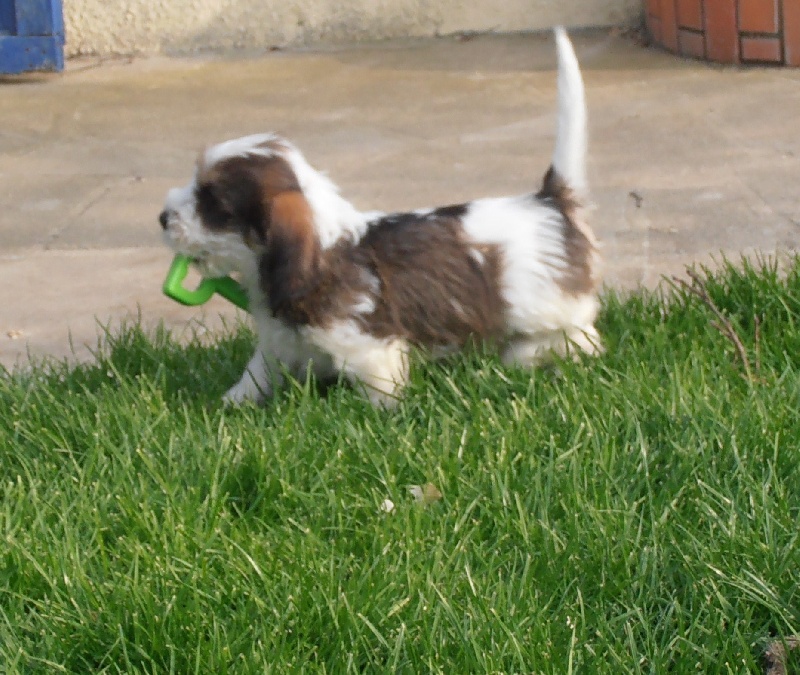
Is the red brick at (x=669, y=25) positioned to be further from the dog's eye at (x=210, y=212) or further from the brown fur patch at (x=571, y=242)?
the dog's eye at (x=210, y=212)

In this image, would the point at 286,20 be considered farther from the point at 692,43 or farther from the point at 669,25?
the point at 692,43

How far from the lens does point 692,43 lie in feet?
26.6

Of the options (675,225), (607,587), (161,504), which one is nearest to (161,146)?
(675,225)

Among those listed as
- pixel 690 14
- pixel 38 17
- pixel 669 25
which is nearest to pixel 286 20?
pixel 38 17

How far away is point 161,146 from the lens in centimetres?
675

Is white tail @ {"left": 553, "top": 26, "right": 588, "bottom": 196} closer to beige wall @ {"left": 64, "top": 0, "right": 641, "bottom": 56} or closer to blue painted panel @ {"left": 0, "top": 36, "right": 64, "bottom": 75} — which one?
blue painted panel @ {"left": 0, "top": 36, "right": 64, "bottom": 75}

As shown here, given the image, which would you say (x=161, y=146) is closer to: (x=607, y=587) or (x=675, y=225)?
(x=675, y=225)

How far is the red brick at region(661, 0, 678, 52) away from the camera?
8.30 meters

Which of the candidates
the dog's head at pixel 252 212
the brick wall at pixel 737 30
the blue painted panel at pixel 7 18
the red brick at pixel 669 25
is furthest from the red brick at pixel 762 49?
the dog's head at pixel 252 212

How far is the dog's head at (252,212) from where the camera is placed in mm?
3201

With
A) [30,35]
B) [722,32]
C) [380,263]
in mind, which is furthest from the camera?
[30,35]

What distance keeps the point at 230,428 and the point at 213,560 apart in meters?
0.63

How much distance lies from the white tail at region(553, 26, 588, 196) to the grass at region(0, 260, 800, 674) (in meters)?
0.54

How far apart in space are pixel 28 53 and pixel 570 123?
5.69 m
